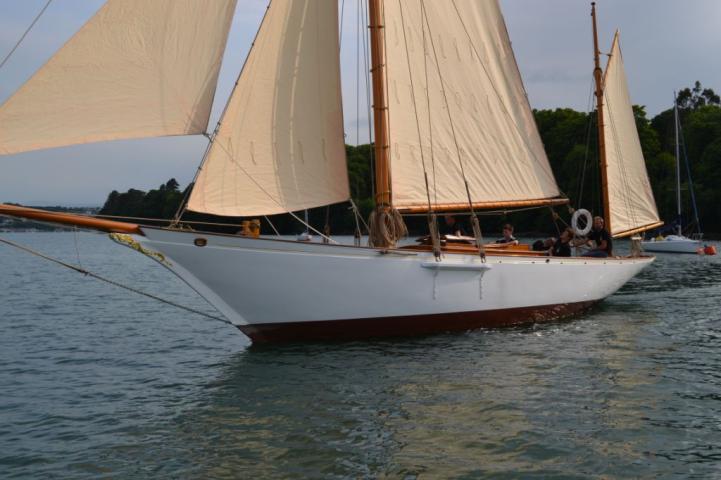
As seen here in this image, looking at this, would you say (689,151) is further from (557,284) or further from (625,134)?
(557,284)

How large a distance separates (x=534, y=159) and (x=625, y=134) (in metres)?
8.73

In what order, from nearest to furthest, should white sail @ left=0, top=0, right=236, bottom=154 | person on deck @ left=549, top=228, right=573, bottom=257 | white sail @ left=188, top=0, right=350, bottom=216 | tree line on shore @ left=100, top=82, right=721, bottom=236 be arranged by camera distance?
white sail @ left=0, top=0, right=236, bottom=154
white sail @ left=188, top=0, right=350, bottom=216
person on deck @ left=549, top=228, right=573, bottom=257
tree line on shore @ left=100, top=82, right=721, bottom=236

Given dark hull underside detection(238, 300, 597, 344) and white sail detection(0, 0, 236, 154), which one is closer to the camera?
white sail detection(0, 0, 236, 154)

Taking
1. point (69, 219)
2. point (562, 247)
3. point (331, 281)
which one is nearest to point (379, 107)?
point (331, 281)

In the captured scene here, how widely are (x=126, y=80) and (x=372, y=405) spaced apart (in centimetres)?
687

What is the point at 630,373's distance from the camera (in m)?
13.3

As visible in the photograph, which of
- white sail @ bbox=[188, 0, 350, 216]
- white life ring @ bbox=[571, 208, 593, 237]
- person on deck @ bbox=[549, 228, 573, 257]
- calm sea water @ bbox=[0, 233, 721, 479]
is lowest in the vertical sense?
calm sea water @ bbox=[0, 233, 721, 479]

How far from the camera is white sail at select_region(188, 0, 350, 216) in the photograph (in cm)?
1450

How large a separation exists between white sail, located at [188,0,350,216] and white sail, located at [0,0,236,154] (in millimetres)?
1329

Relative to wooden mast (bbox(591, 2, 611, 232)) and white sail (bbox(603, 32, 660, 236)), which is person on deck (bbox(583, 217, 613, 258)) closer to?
wooden mast (bbox(591, 2, 611, 232))

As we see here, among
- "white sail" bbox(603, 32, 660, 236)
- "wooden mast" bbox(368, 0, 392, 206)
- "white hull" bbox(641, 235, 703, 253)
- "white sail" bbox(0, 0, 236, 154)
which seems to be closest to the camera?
"white sail" bbox(0, 0, 236, 154)

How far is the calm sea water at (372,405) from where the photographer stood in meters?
8.78

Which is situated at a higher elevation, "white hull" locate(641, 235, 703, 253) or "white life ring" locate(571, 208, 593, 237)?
"white life ring" locate(571, 208, 593, 237)

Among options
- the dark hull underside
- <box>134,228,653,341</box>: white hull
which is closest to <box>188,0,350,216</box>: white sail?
<box>134,228,653,341</box>: white hull
